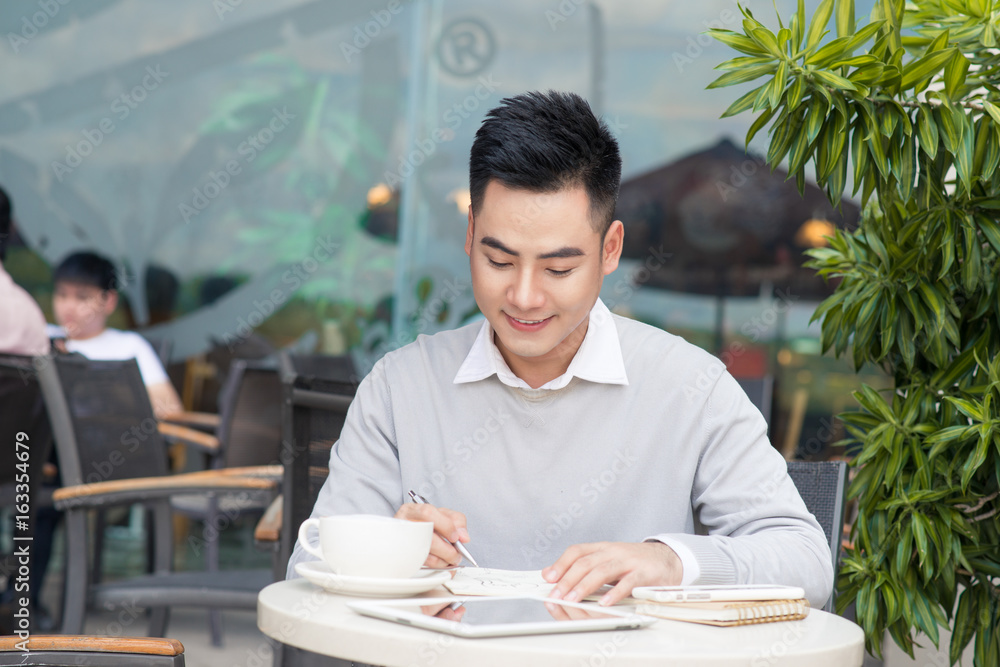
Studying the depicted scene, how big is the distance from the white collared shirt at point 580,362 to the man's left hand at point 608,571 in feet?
1.33

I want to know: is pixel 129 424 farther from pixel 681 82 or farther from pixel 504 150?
pixel 681 82

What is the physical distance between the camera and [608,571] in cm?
115

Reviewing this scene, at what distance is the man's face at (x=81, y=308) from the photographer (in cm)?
464

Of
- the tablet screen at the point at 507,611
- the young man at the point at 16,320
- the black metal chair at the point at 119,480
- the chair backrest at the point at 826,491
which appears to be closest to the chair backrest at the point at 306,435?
the black metal chair at the point at 119,480

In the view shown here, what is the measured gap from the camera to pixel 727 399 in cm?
154

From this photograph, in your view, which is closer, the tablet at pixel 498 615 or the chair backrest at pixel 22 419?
the tablet at pixel 498 615

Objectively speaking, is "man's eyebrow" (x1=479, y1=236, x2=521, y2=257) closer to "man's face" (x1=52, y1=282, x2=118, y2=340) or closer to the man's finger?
the man's finger

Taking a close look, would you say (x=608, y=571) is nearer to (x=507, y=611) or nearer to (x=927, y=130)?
(x=507, y=611)

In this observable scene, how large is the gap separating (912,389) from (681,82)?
186 inches

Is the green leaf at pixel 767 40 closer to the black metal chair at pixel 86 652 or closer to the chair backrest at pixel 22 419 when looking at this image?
the black metal chair at pixel 86 652

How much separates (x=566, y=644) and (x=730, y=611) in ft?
0.76

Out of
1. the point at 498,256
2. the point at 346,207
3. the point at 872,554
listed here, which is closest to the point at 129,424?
the point at 498,256

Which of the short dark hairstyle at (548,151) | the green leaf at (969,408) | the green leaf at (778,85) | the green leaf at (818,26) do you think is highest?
the green leaf at (818,26)

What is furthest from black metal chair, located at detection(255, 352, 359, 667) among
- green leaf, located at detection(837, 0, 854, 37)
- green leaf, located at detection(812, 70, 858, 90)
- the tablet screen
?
green leaf, located at detection(837, 0, 854, 37)
